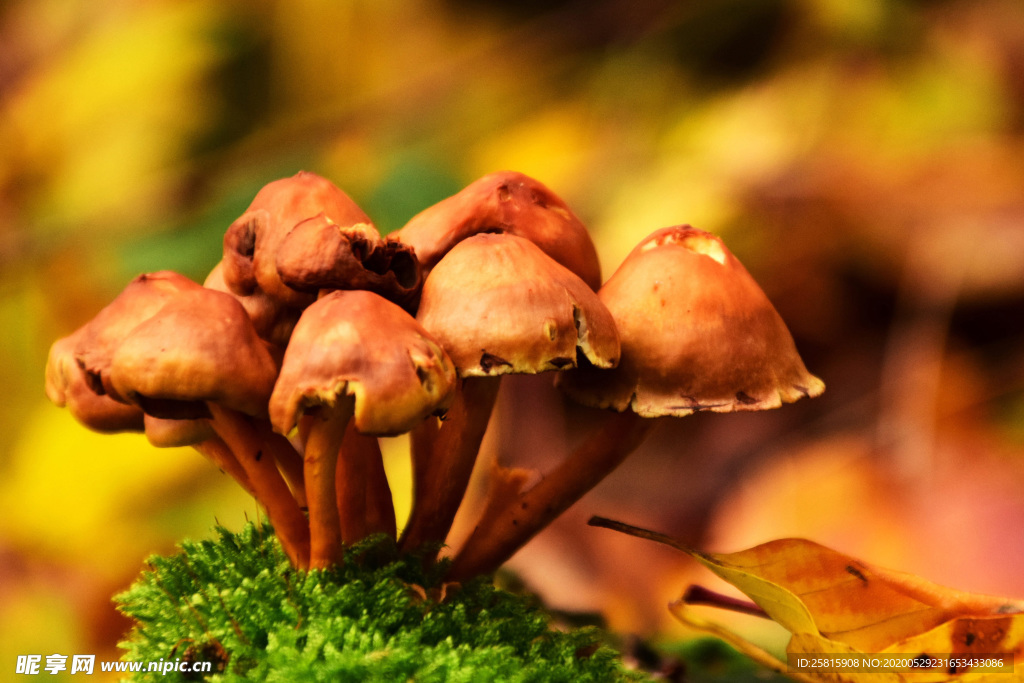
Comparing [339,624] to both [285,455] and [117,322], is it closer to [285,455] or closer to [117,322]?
[285,455]

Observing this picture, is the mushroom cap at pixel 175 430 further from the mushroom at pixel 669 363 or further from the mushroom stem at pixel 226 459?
the mushroom at pixel 669 363

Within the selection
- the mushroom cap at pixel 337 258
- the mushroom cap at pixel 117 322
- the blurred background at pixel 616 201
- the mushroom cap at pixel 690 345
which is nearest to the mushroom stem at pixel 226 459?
the mushroom cap at pixel 117 322

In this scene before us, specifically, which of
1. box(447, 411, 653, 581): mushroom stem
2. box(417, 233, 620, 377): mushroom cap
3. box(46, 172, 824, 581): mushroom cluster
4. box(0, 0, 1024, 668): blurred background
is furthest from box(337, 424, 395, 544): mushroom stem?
box(0, 0, 1024, 668): blurred background

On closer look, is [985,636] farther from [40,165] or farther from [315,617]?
[40,165]

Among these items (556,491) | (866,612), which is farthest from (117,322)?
(866,612)

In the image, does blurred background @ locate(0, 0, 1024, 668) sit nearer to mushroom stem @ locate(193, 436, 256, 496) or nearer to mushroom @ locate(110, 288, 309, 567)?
mushroom stem @ locate(193, 436, 256, 496)
